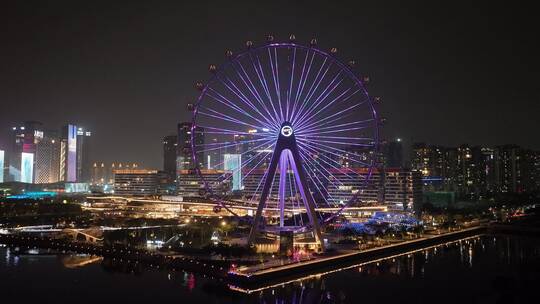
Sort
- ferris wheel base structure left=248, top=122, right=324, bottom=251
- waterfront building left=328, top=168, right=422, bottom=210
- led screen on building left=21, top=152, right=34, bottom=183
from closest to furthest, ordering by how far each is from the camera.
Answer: ferris wheel base structure left=248, top=122, right=324, bottom=251
waterfront building left=328, top=168, right=422, bottom=210
led screen on building left=21, top=152, right=34, bottom=183

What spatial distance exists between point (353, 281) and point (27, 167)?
249 feet

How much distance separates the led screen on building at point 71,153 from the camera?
3383 inches

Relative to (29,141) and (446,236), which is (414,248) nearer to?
(446,236)

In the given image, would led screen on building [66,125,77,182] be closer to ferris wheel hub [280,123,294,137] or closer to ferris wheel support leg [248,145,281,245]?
ferris wheel support leg [248,145,281,245]

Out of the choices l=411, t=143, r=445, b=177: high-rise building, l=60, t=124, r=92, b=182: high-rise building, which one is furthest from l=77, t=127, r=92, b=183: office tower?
l=411, t=143, r=445, b=177: high-rise building

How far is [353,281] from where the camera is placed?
20.1 metres

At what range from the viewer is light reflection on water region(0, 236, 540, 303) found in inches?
705

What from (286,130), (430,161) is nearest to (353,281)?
(286,130)

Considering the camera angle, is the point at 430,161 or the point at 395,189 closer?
the point at 395,189

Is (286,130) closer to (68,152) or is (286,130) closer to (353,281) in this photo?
Result: (353,281)

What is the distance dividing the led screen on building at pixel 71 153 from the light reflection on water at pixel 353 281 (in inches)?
2471

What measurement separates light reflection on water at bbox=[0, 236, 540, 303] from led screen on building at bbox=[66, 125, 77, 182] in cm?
6276

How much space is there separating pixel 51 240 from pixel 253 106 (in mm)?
15687

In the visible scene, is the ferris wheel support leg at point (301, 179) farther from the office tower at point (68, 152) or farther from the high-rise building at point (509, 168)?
the office tower at point (68, 152)
